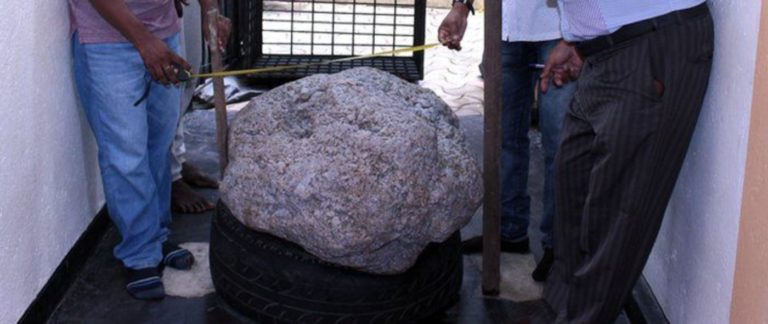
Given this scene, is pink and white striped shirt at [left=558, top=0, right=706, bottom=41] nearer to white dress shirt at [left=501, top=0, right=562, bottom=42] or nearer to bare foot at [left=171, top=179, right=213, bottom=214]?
white dress shirt at [left=501, top=0, right=562, bottom=42]

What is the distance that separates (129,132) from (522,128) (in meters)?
1.51

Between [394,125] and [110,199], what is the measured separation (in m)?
1.24

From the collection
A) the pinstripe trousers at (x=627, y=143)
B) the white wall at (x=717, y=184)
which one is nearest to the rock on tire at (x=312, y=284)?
the pinstripe trousers at (x=627, y=143)

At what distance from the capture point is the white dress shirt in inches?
144

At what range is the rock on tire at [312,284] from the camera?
10.7ft

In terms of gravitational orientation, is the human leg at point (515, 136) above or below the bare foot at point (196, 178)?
above

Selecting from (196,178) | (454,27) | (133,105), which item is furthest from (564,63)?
(196,178)

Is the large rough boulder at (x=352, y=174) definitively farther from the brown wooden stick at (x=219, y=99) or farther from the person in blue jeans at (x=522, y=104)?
the person in blue jeans at (x=522, y=104)

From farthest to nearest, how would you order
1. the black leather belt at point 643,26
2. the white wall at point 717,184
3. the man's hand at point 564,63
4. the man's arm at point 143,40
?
the man's arm at point 143,40, the man's hand at point 564,63, the black leather belt at point 643,26, the white wall at point 717,184

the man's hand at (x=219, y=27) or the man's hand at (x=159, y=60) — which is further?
the man's hand at (x=219, y=27)

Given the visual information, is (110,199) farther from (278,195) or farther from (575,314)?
(575,314)

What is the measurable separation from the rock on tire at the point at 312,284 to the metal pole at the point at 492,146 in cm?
24

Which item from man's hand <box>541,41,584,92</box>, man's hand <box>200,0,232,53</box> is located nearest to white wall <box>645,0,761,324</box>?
man's hand <box>541,41,584,92</box>

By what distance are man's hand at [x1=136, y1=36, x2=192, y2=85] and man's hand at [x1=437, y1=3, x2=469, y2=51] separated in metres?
0.95
